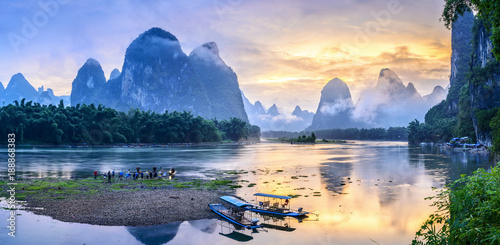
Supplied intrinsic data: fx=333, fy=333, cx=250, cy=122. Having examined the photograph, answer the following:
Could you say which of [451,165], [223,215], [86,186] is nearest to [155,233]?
[223,215]

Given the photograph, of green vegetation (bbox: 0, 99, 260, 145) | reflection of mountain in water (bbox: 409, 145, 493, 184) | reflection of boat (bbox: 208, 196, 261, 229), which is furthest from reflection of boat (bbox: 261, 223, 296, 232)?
green vegetation (bbox: 0, 99, 260, 145)

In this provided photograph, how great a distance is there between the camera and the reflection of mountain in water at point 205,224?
80.6ft

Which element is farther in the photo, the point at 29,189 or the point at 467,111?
the point at 467,111

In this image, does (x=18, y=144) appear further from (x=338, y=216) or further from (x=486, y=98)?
(x=486, y=98)

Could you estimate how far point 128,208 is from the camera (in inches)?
1119

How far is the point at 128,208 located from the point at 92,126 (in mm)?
117990

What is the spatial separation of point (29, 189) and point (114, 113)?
4427 inches

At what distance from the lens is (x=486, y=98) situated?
82750mm

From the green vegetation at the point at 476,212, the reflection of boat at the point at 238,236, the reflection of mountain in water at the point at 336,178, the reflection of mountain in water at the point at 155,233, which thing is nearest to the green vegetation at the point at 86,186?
the reflection of mountain in water at the point at 336,178

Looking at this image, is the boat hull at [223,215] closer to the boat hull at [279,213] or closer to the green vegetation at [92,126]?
the boat hull at [279,213]

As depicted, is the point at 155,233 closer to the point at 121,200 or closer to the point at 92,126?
the point at 121,200

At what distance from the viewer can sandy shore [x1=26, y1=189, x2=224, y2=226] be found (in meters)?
25.6

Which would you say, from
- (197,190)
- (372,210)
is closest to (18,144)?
(197,190)

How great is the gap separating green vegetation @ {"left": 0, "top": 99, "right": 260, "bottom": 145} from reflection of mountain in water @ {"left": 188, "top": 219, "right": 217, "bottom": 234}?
114m
